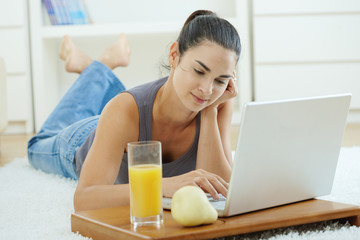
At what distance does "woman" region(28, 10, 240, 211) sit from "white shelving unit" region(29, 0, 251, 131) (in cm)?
184

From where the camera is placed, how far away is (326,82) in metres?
3.59

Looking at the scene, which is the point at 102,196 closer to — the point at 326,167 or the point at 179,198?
the point at 179,198

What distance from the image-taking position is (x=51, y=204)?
154 cm

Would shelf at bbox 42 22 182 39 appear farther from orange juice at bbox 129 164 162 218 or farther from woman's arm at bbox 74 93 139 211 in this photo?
orange juice at bbox 129 164 162 218

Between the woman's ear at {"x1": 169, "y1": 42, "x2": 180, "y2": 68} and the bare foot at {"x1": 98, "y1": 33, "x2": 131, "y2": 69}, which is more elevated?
the woman's ear at {"x1": 169, "y1": 42, "x2": 180, "y2": 68}

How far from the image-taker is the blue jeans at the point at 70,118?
1.98 metres

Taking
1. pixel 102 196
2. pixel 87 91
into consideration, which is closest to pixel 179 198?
pixel 102 196

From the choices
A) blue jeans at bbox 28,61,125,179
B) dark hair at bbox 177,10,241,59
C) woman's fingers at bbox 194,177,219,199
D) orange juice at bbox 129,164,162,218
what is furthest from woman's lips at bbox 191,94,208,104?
blue jeans at bbox 28,61,125,179

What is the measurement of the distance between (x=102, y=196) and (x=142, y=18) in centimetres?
293

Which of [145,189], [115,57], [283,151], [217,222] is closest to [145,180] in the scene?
[145,189]

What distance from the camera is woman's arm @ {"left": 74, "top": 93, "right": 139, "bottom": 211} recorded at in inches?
45.1

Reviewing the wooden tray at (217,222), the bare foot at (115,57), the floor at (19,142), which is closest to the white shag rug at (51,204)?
the wooden tray at (217,222)

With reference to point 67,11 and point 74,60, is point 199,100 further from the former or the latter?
point 67,11

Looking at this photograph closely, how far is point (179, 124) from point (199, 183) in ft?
1.40
